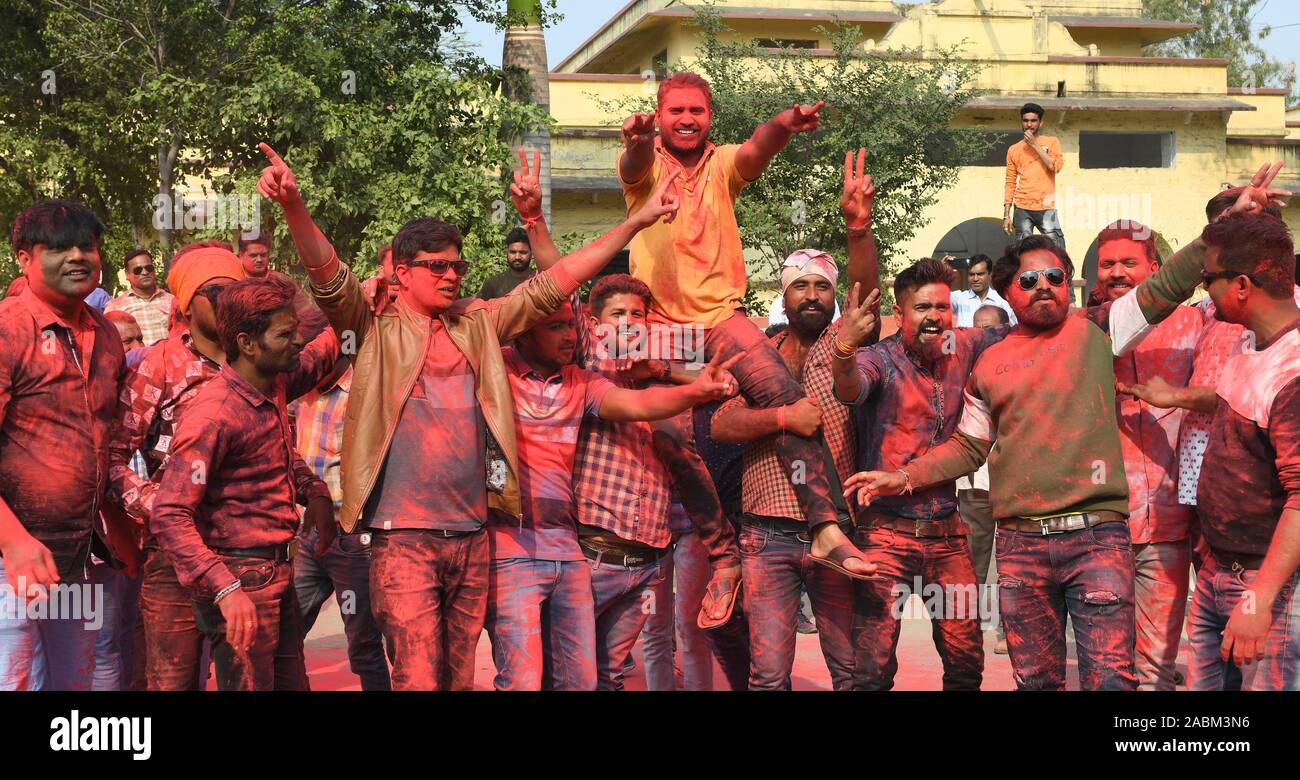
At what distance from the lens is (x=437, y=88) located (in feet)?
52.7

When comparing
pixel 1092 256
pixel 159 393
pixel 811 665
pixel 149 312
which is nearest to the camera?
pixel 159 393

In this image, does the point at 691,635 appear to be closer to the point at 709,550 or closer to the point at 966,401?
the point at 709,550

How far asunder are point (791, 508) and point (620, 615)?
0.89 meters

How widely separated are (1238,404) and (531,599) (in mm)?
2815

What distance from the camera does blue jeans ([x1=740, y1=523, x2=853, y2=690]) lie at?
6.05 metres

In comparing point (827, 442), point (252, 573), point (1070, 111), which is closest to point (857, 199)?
point (827, 442)

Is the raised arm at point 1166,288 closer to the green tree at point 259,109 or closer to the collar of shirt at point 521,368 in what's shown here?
the collar of shirt at point 521,368

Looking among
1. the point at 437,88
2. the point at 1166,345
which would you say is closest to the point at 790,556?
the point at 1166,345

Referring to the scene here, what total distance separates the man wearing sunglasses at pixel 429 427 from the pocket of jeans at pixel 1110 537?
6.99 feet

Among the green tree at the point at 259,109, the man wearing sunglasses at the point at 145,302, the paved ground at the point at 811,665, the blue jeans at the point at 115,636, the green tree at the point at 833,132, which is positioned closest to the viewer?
the blue jeans at the point at 115,636

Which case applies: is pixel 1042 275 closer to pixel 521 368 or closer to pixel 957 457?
pixel 957 457

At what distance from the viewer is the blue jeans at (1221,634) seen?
4.81 metres

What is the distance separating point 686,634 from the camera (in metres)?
6.81

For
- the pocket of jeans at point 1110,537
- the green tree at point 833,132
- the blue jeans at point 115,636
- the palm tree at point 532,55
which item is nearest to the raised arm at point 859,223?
the pocket of jeans at point 1110,537
